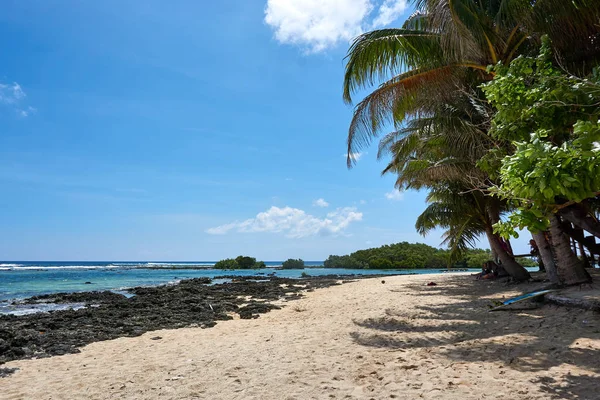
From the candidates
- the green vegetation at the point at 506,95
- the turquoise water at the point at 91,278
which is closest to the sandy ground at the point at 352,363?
the green vegetation at the point at 506,95

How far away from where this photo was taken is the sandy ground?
160 inches

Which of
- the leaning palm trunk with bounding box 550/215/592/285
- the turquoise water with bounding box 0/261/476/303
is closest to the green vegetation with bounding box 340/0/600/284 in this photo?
the leaning palm trunk with bounding box 550/215/592/285

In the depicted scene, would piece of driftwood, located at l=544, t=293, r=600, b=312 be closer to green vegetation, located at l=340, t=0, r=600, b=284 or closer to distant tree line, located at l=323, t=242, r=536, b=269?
green vegetation, located at l=340, t=0, r=600, b=284

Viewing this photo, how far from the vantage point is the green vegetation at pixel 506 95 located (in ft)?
10.5

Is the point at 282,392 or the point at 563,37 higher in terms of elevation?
the point at 563,37

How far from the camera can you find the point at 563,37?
7.98 m

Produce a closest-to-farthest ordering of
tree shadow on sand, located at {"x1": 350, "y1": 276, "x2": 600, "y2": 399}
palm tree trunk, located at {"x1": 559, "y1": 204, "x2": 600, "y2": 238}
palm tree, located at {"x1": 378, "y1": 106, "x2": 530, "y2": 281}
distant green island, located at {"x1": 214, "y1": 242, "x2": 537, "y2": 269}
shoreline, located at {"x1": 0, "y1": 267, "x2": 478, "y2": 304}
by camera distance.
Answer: tree shadow on sand, located at {"x1": 350, "y1": 276, "x2": 600, "y2": 399} → palm tree trunk, located at {"x1": 559, "y1": 204, "x2": 600, "y2": 238} → palm tree, located at {"x1": 378, "y1": 106, "x2": 530, "y2": 281} → shoreline, located at {"x1": 0, "y1": 267, "x2": 478, "y2": 304} → distant green island, located at {"x1": 214, "y1": 242, "x2": 537, "y2": 269}

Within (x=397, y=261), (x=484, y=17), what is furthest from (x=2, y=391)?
(x=397, y=261)

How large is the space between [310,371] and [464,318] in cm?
452

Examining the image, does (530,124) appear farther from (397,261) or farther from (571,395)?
(397,261)

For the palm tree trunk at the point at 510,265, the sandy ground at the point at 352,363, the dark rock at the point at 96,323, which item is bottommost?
the dark rock at the point at 96,323

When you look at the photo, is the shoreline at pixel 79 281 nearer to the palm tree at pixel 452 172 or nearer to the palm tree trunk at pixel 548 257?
the palm tree at pixel 452 172

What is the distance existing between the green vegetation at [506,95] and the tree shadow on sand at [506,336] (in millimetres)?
1605

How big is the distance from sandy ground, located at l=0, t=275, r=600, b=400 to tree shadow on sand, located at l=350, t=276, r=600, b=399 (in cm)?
2
